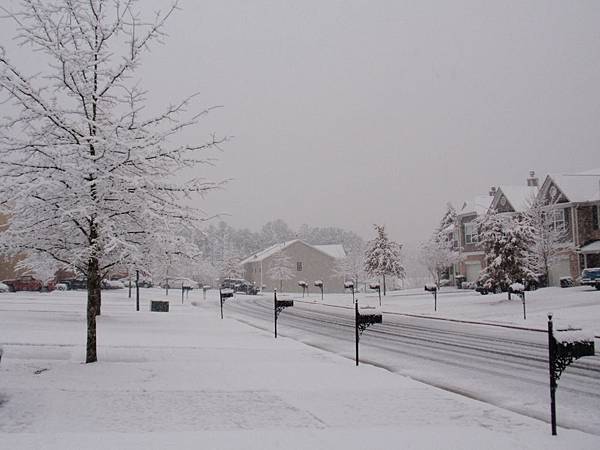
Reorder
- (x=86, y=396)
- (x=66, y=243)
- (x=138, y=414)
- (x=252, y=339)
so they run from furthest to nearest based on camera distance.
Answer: (x=252, y=339) < (x=66, y=243) < (x=86, y=396) < (x=138, y=414)

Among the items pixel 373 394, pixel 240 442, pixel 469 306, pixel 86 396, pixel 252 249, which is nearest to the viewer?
pixel 240 442

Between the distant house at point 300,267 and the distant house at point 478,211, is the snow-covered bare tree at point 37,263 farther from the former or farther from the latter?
the distant house at point 300,267

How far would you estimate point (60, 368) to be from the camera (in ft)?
37.9

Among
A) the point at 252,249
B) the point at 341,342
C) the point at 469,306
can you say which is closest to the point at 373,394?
the point at 341,342

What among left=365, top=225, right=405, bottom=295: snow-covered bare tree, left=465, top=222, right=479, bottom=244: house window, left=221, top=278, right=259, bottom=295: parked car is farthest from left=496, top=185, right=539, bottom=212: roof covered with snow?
left=221, top=278, right=259, bottom=295: parked car

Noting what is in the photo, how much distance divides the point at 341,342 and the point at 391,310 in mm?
17027

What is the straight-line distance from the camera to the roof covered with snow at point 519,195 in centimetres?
5105

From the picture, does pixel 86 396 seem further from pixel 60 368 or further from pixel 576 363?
pixel 576 363

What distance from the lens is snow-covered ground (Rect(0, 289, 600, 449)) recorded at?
7023mm

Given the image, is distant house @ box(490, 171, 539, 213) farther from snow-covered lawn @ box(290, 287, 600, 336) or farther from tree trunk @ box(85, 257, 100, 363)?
tree trunk @ box(85, 257, 100, 363)

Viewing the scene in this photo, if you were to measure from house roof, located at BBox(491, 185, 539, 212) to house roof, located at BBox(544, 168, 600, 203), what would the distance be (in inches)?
131

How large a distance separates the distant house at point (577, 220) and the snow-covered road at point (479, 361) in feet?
77.0

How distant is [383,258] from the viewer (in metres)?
55.2

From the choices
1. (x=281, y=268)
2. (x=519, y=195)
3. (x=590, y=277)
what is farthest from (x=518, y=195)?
(x=281, y=268)
